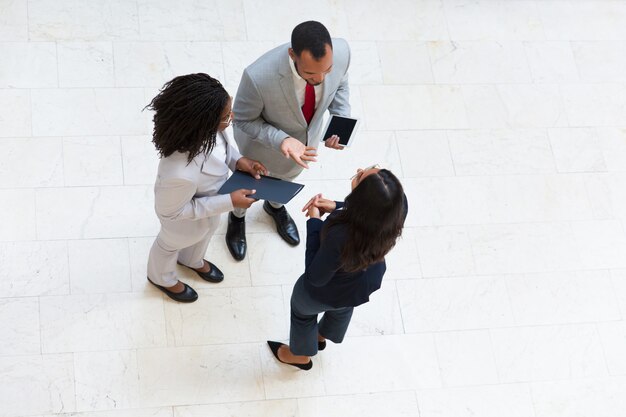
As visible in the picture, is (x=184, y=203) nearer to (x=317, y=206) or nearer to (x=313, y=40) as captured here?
(x=317, y=206)

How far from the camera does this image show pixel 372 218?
2.62 metres

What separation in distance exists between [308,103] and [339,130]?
0.87 feet

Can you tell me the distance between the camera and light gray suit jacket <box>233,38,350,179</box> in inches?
126

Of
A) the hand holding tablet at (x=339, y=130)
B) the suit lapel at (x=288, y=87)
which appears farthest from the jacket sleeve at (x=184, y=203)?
the hand holding tablet at (x=339, y=130)

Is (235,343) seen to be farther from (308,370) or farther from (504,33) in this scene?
(504,33)

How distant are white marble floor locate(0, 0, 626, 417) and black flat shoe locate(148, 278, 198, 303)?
2.0 inches

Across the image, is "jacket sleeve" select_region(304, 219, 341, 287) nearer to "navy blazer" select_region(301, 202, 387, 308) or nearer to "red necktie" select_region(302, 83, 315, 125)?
"navy blazer" select_region(301, 202, 387, 308)

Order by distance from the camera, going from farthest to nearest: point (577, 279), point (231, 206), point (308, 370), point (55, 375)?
point (577, 279) < point (308, 370) < point (55, 375) < point (231, 206)

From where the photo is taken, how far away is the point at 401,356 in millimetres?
4047

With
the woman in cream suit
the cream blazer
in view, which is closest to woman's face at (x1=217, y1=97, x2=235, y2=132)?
the woman in cream suit

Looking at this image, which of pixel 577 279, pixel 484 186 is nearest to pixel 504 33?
pixel 484 186

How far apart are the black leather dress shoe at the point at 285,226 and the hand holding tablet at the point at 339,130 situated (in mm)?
790

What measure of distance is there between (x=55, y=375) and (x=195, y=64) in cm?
210

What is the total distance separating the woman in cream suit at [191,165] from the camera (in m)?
2.78
